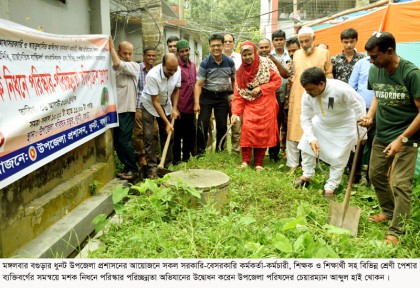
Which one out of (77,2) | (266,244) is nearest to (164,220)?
(266,244)

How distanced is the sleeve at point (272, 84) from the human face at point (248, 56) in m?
0.36

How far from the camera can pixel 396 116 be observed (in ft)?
10.5

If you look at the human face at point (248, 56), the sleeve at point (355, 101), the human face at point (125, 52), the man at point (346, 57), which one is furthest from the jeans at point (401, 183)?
the human face at point (125, 52)

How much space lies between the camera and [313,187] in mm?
4711

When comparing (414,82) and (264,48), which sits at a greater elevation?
(264,48)

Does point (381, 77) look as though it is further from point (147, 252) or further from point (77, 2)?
point (77, 2)

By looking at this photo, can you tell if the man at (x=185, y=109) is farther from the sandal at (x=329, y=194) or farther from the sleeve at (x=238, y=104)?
the sandal at (x=329, y=194)

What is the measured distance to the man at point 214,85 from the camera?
223 inches

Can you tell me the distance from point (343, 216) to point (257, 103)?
2.28 meters

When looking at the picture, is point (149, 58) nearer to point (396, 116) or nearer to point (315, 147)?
point (315, 147)

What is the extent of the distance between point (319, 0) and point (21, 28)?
21857mm

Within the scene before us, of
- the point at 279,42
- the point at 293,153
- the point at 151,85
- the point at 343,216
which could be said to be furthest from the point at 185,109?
the point at 343,216

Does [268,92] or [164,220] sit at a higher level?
[268,92]

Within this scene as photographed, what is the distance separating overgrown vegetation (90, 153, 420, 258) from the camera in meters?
2.78
